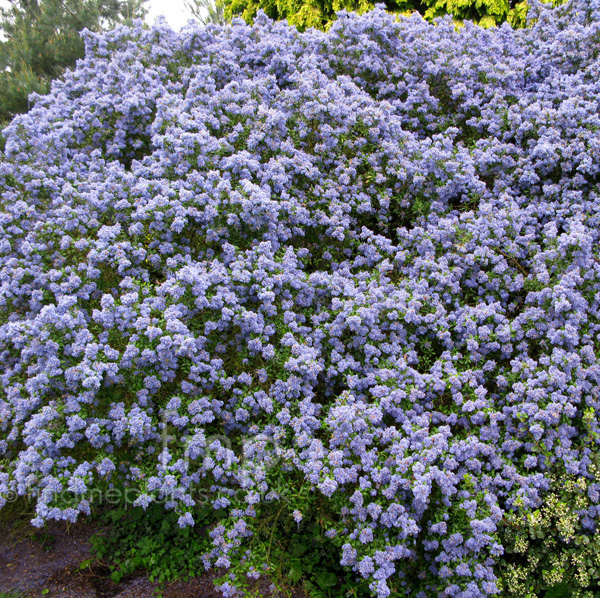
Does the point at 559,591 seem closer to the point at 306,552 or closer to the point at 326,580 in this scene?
the point at 326,580

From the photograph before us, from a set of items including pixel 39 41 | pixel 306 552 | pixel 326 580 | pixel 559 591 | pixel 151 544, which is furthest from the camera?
pixel 39 41

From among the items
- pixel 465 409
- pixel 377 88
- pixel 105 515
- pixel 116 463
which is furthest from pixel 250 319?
pixel 377 88

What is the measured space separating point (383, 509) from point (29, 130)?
15.3 feet

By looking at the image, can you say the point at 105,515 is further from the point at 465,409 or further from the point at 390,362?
the point at 465,409

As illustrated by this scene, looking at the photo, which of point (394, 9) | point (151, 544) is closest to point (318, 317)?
point (151, 544)

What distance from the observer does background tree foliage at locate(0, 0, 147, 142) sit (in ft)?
30.0

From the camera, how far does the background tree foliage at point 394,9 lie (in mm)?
9148

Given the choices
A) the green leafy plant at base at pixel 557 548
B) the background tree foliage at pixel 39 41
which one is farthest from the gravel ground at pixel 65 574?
the background tree foliage at pixel 39 41

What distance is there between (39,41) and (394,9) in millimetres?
6926

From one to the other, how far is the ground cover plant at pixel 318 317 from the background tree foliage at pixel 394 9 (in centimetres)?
382

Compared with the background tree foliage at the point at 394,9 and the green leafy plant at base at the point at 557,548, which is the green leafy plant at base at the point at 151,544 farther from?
the background tree foliage at the point at 394,9

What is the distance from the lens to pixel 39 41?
10352mm

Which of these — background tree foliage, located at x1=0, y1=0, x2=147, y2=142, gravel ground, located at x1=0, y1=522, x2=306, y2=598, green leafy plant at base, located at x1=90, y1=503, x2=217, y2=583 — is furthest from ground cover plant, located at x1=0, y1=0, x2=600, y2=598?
background tree foliage, located at x1=0, y1=0, x2=147, y2=142

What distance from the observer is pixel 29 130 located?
512 centimetres
